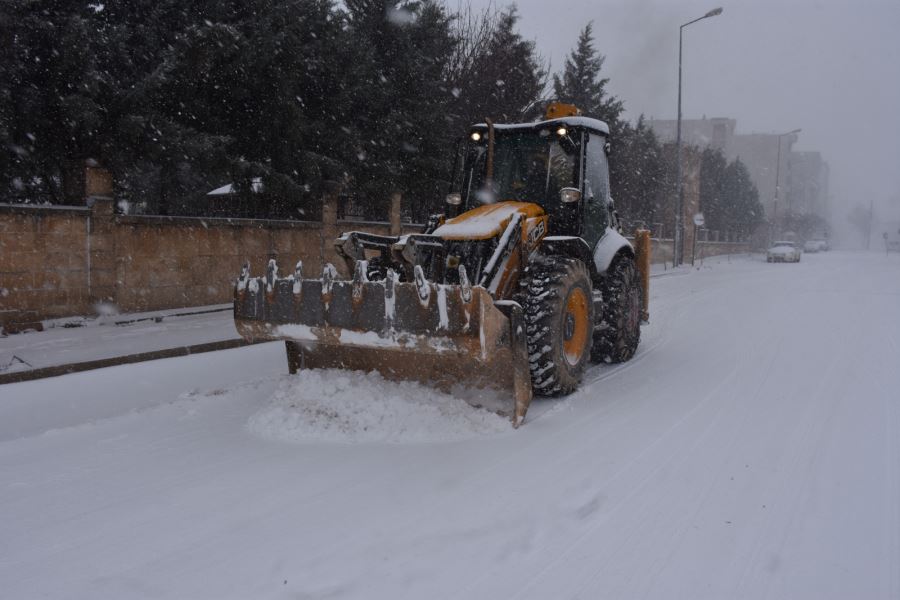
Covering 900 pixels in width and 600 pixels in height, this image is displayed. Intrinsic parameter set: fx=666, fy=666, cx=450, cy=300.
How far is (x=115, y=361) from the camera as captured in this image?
718cm

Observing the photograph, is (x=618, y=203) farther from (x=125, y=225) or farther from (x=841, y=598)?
(x=841, y=598)

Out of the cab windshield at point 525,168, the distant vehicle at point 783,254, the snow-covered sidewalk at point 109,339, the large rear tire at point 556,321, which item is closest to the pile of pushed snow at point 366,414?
the large rear tire at point 556,321

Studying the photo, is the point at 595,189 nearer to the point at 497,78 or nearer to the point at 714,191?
the point at 497,78

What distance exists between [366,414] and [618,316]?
123 inches

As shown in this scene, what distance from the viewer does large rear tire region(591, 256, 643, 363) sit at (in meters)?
6.60

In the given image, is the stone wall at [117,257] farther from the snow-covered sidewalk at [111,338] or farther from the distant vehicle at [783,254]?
the distant vehicle at [783,254]

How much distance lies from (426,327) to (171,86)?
327 inches

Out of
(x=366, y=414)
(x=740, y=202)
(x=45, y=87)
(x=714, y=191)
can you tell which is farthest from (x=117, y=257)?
(x=740, y=202)

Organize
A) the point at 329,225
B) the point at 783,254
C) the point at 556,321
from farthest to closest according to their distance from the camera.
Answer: the point at 783,254 < the point at 329,225 < the point at 556,321

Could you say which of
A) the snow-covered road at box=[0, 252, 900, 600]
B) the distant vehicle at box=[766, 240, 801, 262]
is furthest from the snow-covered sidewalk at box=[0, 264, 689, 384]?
the distant vehicle at box=[766, 240, 801, 262]

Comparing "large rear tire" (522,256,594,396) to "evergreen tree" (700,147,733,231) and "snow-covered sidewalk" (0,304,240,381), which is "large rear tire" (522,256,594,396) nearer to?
"snow-covered sidewalk" (0,304,240,381)

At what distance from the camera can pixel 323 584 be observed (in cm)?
266

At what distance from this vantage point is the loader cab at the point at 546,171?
602cm

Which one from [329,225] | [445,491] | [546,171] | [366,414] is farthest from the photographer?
[329,225]
